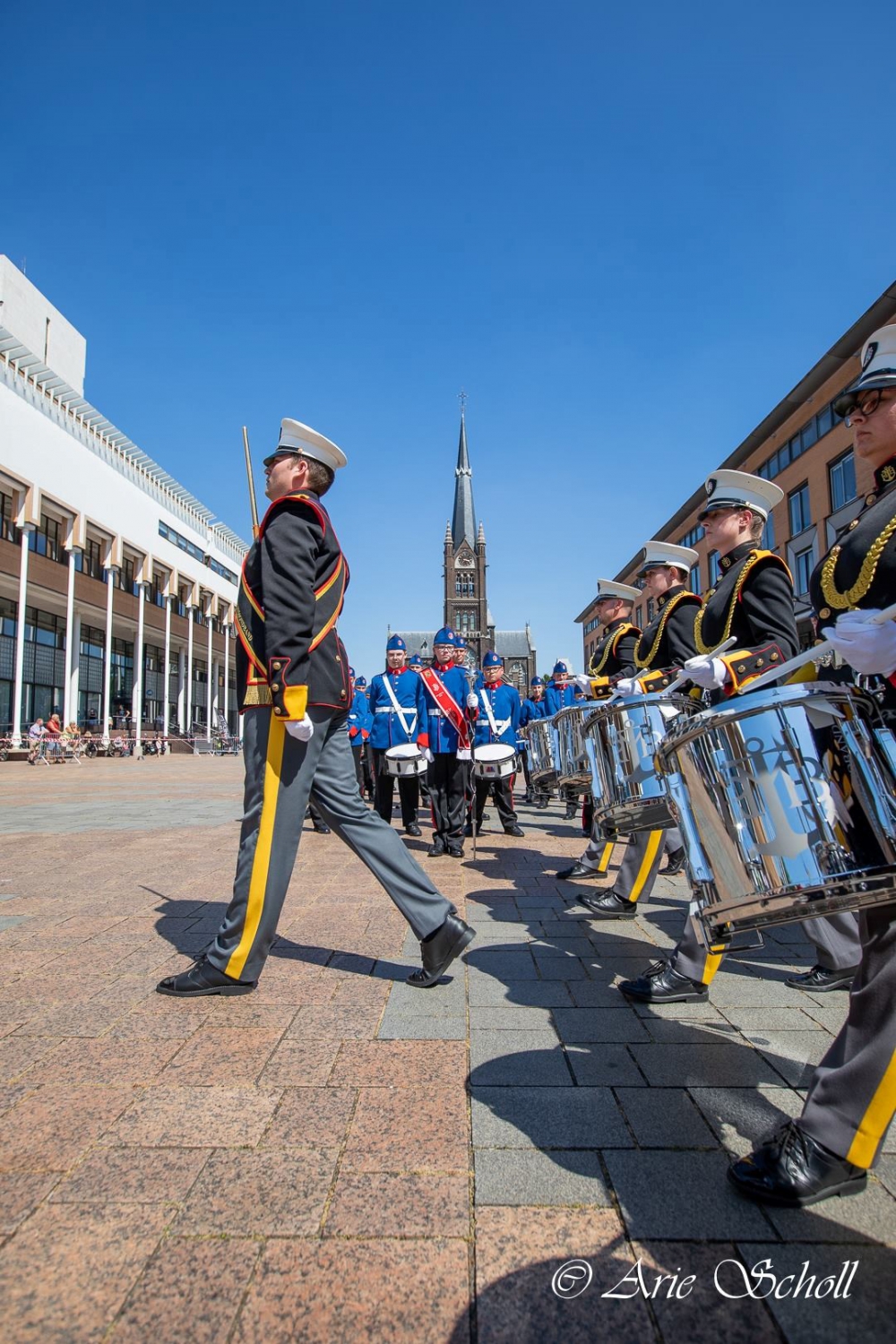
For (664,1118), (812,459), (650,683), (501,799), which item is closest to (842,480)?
(812,459)

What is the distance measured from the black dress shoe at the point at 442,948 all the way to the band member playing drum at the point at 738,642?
64 cm

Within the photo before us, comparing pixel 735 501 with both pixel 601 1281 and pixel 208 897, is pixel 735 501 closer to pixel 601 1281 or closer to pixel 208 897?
pixel 601 1281

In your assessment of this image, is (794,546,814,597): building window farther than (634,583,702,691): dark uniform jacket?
Yes

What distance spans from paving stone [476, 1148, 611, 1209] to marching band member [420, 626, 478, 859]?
4891mm

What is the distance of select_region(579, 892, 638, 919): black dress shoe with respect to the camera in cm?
425

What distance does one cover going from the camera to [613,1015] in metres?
2.84

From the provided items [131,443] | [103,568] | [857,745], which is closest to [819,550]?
[857,745]

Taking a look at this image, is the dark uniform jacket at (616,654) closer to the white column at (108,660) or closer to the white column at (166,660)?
the white column at (108,660)

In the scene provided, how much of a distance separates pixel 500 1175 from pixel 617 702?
1.92m

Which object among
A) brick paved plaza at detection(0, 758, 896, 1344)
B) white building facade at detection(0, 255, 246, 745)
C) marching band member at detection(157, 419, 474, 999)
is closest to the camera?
brick paved plaza at detection(0, 758, 896, 1344)

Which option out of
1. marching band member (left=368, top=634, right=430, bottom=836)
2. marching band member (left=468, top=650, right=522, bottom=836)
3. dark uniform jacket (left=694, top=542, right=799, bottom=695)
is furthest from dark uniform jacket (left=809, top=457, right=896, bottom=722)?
marching band member (left=468, top=650, right=522, bottom=836)

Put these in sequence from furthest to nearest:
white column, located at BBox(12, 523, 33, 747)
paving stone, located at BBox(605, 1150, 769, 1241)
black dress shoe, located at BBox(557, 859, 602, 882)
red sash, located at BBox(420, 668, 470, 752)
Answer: white column, located at BBox(12, 523, 33, 747) → red sash, located at BBox(420, 668, 470, 752) → black dress shoe, located at BBox(557, 859, 602, 882) → paving stone, located at BBox(605, 1150, 769, 1241)

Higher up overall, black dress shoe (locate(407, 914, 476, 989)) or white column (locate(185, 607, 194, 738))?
white column (locate(185, 607, 194, 738))

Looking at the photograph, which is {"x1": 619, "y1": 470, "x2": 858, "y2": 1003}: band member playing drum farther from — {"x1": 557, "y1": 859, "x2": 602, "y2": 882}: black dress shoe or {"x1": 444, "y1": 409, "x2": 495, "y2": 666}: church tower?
{"x1": 444, "y1": 409, "x2": 495, "y2": 666}: church tower
